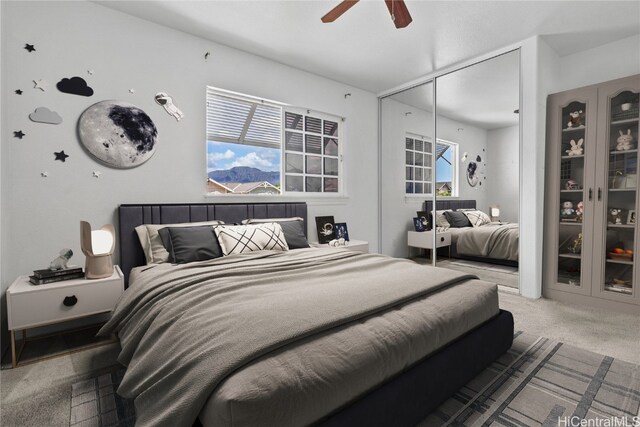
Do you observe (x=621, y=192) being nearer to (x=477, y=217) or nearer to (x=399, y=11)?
(x=477, y=217)

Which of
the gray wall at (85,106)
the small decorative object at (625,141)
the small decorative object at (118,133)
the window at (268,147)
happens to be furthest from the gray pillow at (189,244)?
the small decorative object at (625,141)

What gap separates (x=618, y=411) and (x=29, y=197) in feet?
12.6

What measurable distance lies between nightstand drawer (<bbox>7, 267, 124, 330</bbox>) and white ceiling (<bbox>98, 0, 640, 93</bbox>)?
226cm

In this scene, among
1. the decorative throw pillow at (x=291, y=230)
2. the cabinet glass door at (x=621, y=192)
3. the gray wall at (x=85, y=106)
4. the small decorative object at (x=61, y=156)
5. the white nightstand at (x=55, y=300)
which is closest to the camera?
the white nightstand at (x=55, y=300)

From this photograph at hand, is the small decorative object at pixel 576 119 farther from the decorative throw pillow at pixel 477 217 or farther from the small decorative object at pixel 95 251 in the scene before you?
the small decorative object at pixel 95 251

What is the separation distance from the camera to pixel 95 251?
87.7 inches

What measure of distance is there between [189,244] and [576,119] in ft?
12.5

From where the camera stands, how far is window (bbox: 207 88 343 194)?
3387 millimetres

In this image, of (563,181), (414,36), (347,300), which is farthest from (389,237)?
(347,300)

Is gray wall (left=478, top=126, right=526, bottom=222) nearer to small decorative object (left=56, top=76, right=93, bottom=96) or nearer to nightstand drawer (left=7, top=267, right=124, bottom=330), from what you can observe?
nightstand drawer (left=7, top=267, right=124, bottom=330)

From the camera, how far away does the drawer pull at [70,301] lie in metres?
2.04

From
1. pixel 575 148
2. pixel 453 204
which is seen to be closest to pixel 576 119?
pixel 575 148

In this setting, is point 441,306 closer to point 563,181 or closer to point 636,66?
point 563,181

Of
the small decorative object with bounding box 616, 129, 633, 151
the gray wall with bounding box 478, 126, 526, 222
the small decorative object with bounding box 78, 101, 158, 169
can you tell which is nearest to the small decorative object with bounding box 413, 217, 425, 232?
the gray wall with bounding box 478, 126, 526, 222
